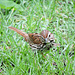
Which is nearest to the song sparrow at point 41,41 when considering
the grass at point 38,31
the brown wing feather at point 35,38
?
the brown wing feather at point 35,38

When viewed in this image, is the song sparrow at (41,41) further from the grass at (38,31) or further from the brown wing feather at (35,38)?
the grass at (38,31)

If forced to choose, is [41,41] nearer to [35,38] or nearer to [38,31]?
[35,38]

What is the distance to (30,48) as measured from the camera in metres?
3.12

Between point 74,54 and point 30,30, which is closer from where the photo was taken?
point 74,54

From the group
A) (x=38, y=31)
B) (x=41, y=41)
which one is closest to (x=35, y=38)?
(x=41, y=41)

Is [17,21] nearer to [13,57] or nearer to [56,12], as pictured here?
[56,12]

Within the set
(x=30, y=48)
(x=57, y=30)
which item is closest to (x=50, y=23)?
(x=57, y=30)

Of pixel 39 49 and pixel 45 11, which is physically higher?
pixel 45 11

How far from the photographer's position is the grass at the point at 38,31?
2736 mm

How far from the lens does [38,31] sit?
359 cm

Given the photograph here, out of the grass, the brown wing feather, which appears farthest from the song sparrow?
the grass

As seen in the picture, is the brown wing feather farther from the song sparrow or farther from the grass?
the grass

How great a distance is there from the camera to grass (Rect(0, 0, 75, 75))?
2.74 m

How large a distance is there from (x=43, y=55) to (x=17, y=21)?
4.01 feet
